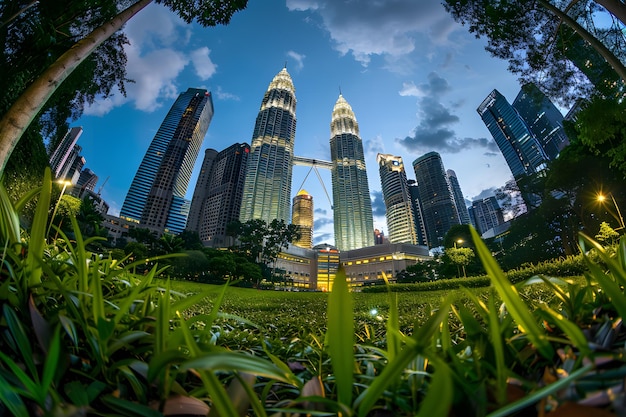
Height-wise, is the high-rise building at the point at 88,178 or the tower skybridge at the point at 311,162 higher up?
the tower skybridge at the point at 311,162

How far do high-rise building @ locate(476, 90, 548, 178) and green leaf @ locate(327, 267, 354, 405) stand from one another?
8048cm

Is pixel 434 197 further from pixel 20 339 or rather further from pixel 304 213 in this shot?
pixel 20 339

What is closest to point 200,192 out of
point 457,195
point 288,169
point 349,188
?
point 288,169

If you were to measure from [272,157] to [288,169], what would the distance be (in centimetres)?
804

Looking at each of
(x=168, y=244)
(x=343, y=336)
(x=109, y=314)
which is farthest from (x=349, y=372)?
(x=168, y=244)

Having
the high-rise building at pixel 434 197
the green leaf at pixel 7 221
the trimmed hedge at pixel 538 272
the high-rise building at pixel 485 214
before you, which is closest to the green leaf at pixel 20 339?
the green leaf at pixel 7 221

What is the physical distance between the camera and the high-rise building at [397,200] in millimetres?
120000

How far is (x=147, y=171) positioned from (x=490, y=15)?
134 m

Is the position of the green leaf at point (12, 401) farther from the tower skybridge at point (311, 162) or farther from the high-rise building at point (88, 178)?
the high-rise building at point (88, 178)

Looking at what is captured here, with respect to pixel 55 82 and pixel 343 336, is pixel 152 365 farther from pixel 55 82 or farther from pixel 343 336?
pixel 55 82

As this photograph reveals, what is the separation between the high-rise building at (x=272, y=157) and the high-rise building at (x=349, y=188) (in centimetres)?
2372

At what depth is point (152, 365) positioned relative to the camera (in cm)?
50

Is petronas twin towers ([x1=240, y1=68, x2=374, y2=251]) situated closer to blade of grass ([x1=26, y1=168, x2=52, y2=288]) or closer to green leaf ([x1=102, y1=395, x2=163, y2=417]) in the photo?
blade of grass ([x1=26, y1=168, x2=52, y2=288])

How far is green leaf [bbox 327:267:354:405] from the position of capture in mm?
483
